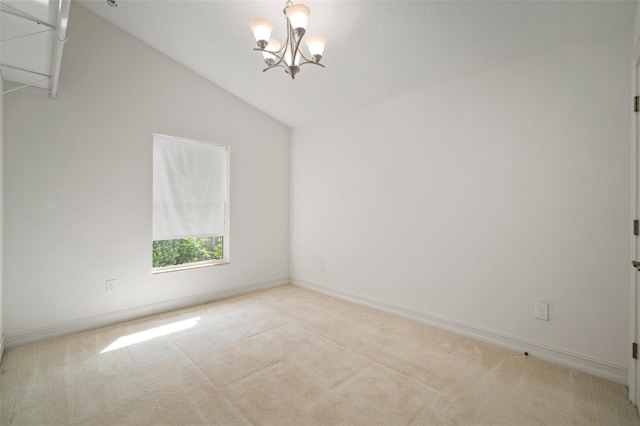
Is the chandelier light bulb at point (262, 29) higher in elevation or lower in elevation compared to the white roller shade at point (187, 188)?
higher

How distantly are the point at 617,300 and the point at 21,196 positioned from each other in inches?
192

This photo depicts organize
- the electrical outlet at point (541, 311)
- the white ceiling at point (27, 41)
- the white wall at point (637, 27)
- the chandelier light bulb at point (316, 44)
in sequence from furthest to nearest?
the electrical outlet at point (541, 311), the chandelier light bulb at point (316, 44), the white wall at point (637, 27), the white ceiling at point (27, 41)

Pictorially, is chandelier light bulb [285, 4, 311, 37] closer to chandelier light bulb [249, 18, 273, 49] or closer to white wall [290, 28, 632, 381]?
chandelier light bulb [249, 18, 273, 49]

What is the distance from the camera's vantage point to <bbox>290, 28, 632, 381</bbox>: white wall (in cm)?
214

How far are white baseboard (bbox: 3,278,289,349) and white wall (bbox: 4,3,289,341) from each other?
0.16 ft

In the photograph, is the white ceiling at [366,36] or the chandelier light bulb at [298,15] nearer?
the chandelier light bulb at [298,15]

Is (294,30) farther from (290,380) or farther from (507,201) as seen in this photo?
(290,380)

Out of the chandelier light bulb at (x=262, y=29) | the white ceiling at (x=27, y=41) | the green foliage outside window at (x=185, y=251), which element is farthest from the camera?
the green foliage outside window at (x=185, y=251)

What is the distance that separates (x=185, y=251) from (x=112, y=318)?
105 cm

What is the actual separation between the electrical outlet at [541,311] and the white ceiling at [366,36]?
2.08 metres

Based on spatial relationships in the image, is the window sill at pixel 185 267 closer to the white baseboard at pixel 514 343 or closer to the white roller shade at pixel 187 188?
the white roller shade at pixel 187 188

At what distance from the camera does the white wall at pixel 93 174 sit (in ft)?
8.64

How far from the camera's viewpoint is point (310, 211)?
4.46 meters

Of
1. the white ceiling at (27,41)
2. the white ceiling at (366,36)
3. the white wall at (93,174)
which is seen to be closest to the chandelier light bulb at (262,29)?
the white ceiling at (366,36)
